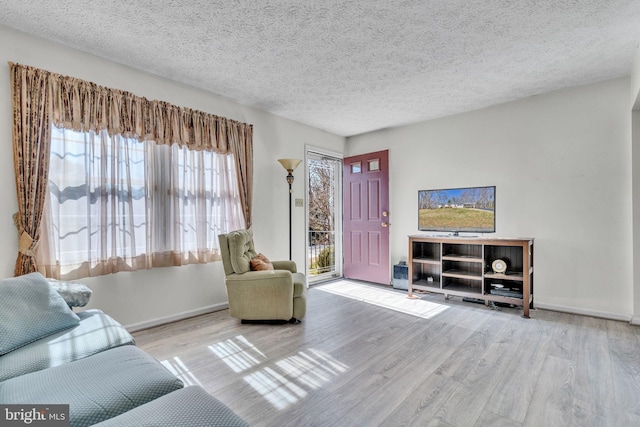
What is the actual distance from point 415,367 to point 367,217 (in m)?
3.14

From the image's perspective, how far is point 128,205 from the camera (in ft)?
9.50

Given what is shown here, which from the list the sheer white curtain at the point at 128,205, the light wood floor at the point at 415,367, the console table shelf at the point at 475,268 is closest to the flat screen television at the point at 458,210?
the console table shelf at the point at 475,268

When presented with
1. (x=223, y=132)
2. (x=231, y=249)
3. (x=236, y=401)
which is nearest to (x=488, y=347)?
(x=236, y=401)

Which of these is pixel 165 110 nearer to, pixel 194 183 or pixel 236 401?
pixel 194 183

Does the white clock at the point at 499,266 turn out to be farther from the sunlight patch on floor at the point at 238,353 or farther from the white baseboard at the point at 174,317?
the white baseboard at the point at 174,317

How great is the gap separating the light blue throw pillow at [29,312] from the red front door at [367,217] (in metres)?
4.03

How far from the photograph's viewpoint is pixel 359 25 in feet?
7.59

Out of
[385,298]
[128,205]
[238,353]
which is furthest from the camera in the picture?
[385,298]

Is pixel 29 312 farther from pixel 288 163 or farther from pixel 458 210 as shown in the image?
pixel 458 210

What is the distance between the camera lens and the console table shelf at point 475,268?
3.43 m

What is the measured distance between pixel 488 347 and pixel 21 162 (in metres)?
4.08

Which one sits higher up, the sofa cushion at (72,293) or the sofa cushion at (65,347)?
the sofa cushion at (72,293)

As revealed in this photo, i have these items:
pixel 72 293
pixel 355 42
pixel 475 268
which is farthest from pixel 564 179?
pixel 72 293

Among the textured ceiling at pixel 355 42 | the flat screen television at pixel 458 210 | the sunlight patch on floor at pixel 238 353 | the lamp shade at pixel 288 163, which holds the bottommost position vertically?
the sunlight patch on floor at pixel 238 353
